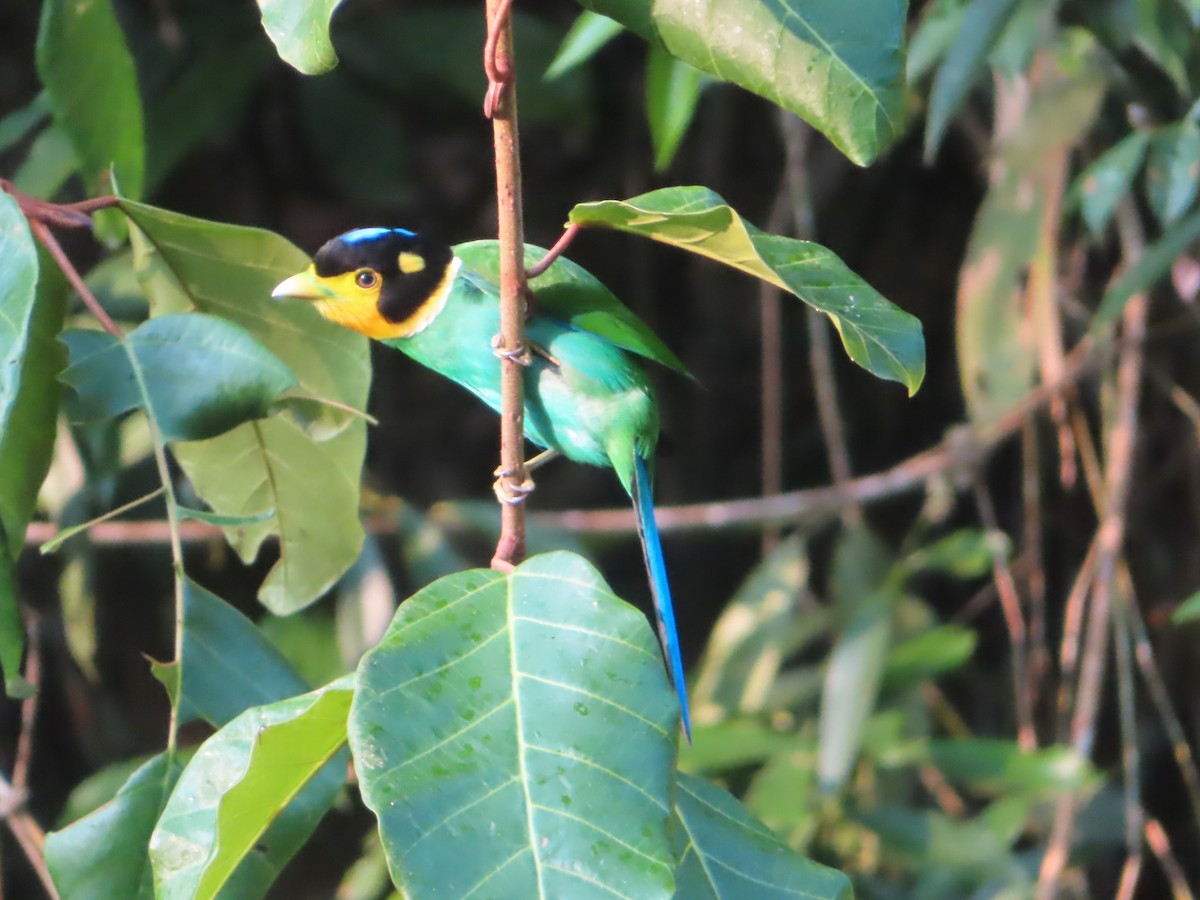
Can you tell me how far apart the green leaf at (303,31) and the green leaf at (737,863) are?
2.26 feet

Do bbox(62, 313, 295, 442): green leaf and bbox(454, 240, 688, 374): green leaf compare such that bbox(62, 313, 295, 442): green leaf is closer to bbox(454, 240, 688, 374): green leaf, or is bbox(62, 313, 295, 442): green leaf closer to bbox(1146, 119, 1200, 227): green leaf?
bbox(454, 240, 688, 374): green leaf

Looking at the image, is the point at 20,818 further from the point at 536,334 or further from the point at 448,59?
the point at 448,59

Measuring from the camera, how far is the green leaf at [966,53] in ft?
6.66

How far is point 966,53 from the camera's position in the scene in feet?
6.74

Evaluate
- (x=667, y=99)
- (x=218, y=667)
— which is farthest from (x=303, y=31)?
(x=667, y=99)

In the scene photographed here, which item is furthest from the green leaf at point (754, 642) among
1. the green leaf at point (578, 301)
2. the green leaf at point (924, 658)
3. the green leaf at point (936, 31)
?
the green leaf at point (578, 301)

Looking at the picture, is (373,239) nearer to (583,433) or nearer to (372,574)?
(583,433)

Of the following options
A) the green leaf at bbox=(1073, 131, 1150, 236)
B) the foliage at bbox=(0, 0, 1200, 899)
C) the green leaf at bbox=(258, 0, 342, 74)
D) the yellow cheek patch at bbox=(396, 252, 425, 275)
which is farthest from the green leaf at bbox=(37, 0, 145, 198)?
the green leaf at bbox=(1073, 131, 1150, 236)

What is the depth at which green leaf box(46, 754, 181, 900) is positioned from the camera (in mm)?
1272

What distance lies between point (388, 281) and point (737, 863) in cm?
90

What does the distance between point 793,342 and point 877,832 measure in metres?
2.07

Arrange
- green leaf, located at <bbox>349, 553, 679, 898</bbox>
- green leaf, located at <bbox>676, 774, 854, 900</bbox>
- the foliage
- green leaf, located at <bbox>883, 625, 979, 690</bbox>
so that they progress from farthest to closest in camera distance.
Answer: green leaf, located at <bbox>883, 625, 979, 690</bbox>
green leaf, located at <bbox>676, 774, 854, 900</bbox>
the foliage
green leaf, located at <bbox>349, 553, 679, 898</bbox>

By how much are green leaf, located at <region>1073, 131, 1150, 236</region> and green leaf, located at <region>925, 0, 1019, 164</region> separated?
0.23m

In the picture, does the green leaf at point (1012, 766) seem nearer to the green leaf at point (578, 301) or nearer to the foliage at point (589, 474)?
the foliage at point (589, 474)
